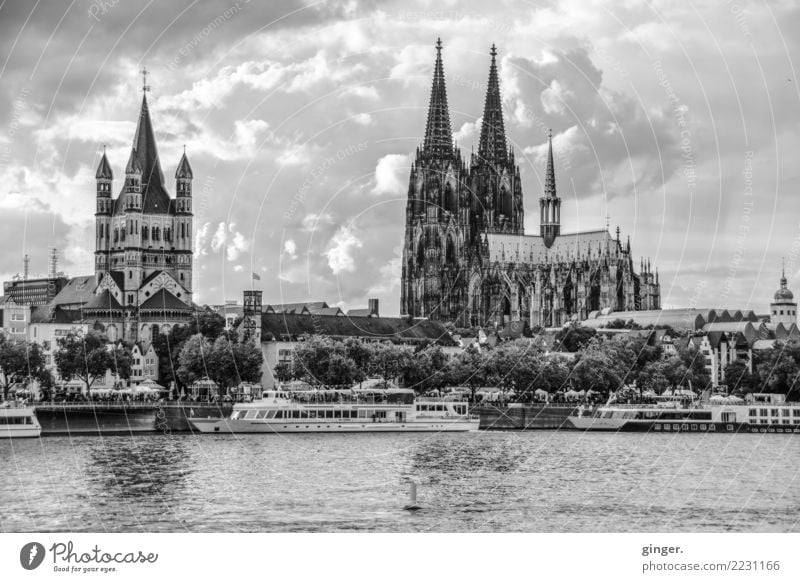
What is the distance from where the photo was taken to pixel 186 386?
106 m

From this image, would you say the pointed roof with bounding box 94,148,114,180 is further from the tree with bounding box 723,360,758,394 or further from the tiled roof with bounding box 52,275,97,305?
the tree with bounding box 723,360,758,394

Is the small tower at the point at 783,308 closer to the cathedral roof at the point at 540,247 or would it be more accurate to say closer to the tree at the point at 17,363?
the cathedral roof at the point at 540,247

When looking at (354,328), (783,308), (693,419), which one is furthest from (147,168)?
(783,308)

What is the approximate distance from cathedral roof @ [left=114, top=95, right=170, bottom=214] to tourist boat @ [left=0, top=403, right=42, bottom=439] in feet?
138

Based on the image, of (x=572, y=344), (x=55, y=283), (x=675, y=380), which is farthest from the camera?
(x=55, y=283)

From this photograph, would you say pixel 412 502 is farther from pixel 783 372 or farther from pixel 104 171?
pixel 104 171

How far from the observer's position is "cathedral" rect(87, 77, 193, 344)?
124 metres

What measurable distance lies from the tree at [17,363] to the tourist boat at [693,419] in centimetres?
3170

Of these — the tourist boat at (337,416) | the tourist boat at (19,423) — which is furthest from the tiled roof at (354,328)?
the tourist boat at (19,423)

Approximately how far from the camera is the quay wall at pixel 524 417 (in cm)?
8831

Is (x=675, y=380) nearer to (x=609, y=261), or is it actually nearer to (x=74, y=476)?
(x=609, y=261)

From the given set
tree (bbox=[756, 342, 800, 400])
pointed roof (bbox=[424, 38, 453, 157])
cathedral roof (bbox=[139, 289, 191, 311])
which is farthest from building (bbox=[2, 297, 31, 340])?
tree (bbox=[756, 342, 800, 400])

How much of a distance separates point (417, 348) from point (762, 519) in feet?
259
